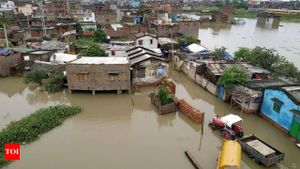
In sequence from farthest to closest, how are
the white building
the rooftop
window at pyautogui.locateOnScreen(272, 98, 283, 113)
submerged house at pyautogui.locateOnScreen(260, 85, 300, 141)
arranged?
the white building, the rooftop, window at pyautogui.locateOnScreen(272, 98, 283, 113), submerged house at pyautogui.locateOnScreen(260, 85, 300, 141)

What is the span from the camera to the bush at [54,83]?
19.2 meters

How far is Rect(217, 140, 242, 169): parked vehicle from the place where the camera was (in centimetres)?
956

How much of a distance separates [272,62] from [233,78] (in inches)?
311

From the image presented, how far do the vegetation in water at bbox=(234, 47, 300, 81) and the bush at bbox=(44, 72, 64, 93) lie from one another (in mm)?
17975

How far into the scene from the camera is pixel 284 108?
13297mm

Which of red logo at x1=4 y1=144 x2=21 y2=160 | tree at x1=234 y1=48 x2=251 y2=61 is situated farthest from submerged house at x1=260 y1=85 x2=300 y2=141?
red logo at x1=4 y1=144 x2=21 y2=160

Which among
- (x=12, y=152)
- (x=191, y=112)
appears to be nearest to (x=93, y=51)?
(x=191, y=112)

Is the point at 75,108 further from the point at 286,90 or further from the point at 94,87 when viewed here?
the point at 286,90

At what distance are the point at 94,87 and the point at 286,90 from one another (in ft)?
44.2

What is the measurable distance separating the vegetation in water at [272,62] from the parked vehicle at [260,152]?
10.4m

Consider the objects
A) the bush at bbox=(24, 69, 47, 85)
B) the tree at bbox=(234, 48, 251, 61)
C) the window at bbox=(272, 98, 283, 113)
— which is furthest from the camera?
the tree at bbox=(234, 48, 251, 61)

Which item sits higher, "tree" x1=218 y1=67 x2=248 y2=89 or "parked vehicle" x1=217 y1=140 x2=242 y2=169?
"tree" x1=218 y1=67 x2=248 y2=89

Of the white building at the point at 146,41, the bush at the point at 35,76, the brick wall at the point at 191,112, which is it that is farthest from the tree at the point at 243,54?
the bush at the point at 35,76

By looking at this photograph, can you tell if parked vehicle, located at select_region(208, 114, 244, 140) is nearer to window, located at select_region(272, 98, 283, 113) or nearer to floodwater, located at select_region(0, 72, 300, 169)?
floodwater, located at select_region(0, 72, 300, 169)
